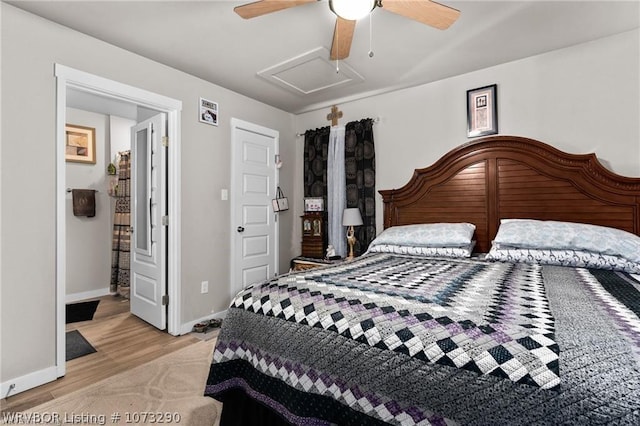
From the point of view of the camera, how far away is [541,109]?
269 cm

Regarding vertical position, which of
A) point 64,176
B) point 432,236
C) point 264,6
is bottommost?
point 432,236

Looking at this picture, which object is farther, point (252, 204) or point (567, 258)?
point (252, 204)

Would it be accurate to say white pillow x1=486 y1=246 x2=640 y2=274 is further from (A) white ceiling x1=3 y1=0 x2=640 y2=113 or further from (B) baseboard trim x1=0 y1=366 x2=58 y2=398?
(B) baseboard trim x1=0 y1=366 x2=58 y2=398

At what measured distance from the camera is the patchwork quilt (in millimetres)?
804

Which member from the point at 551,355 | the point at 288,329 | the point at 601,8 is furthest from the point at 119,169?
the point at 601,8

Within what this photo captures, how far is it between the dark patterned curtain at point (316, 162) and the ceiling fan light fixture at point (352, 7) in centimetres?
223

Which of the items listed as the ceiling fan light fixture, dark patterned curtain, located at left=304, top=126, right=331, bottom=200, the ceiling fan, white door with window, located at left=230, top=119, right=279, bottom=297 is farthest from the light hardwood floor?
the ceiling fan light fixture

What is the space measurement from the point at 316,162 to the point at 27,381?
3191 millimetres

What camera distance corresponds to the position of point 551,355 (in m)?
0.85

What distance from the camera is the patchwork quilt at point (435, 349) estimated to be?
80 cm

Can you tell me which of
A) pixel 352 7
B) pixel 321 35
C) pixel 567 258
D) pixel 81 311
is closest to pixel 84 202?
pixel 81 311

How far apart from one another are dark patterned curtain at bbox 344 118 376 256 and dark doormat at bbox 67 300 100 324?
3.05 metres

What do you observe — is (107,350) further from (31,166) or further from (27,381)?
A: (31,166)

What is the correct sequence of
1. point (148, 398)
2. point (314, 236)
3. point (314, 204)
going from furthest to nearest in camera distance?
1. point (314, 204)
2. point (314, 236)
3. point (148, 398)
